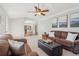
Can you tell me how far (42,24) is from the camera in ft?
6.63

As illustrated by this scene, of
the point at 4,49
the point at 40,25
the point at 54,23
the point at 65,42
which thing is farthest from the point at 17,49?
the point at 65,42

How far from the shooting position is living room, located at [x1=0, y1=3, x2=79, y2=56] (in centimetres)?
177

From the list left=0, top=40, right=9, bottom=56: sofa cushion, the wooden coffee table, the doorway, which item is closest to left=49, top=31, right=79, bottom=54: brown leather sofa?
the wooden coffee table

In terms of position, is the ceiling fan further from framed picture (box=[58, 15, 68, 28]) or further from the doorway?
framed picture (box=[58, 15, 68, 28])

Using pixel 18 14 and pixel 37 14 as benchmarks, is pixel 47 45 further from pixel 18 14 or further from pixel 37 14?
pixel 18 14

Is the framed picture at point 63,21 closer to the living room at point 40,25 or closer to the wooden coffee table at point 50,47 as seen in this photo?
the living room at point 40,25

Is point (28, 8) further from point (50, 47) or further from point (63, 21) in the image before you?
point (50, 47)

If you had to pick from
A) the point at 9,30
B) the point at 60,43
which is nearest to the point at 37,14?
the point at 9,30

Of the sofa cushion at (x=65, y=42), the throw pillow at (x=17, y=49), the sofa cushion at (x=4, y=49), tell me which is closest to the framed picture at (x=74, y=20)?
the sofa cushion at (x=65, y=42)

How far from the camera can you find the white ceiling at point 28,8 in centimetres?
164

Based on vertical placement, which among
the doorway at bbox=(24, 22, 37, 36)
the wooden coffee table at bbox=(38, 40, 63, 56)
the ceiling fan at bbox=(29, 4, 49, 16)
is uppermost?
the ceiling fan at bbox=(29, 4, 49, 16)

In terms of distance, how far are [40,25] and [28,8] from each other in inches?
17.3

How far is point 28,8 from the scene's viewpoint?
175 cm

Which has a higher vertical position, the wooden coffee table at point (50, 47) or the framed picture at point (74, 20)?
the framed picture at point (74, 20)
